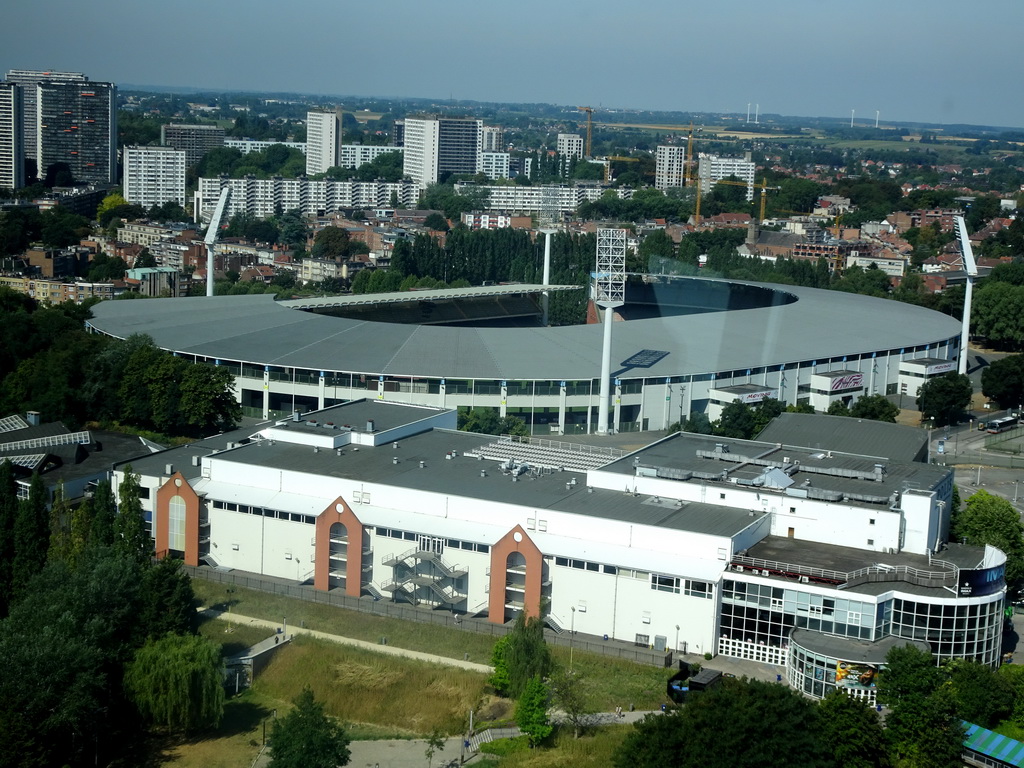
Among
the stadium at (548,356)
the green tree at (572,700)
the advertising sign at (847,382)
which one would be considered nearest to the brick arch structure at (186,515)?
the green tree at (572,700)

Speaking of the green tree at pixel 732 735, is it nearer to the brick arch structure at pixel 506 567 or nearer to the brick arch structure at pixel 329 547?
the brick arch structure at pixel 506 567

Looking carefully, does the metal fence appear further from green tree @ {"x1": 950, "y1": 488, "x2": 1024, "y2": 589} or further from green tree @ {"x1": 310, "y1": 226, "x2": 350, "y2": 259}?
green tree @ {"x1": 310, "y1": 226, "x2": 350, "y2": 259}

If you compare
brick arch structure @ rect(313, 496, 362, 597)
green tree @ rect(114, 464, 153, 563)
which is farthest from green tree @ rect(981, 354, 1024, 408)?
green tree @ rect(114, 464, 153, 563)

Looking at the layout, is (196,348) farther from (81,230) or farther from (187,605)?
(81,230)

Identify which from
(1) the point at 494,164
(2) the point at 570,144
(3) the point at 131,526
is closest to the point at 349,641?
(3) the point at 131,526

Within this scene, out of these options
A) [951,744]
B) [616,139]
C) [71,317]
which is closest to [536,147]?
[616,139]

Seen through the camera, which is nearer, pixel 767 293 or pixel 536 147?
pixel 767 293
